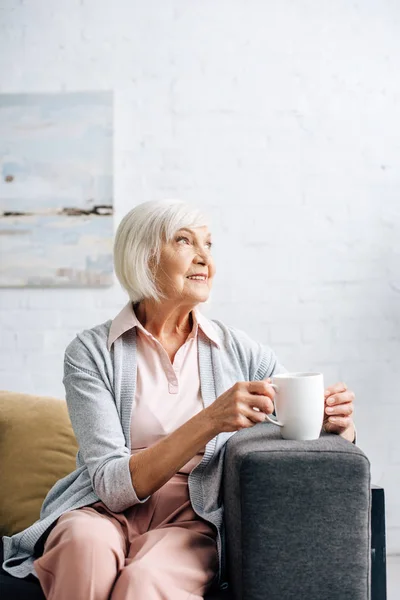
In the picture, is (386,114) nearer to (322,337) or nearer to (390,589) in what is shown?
(322,337)

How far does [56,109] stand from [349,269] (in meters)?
1.16

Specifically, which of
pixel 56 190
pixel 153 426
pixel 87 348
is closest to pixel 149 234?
pixel 87 348

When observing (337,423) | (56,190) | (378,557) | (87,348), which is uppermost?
(56,190)

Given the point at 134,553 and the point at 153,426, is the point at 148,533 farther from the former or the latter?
the point at 153,426

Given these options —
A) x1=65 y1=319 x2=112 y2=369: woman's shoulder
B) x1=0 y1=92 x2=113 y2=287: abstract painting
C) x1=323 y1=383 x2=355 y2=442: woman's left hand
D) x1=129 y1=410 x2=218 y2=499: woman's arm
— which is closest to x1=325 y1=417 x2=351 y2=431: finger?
x1=323 y1=383 x2=355 y2=442: woman's left hand

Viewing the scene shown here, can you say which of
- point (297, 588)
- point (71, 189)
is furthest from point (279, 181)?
point (297, 588)

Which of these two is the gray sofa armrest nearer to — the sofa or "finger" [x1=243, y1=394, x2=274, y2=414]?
the sofa

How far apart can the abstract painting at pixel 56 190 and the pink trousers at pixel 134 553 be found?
1.12m

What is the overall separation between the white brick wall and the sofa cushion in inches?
18.1

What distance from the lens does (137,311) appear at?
1.89m

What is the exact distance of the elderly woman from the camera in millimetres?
1438

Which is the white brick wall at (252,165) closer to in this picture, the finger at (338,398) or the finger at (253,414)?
the finger at (338,398)

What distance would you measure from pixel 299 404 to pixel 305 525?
8.5 inches

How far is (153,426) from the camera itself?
66.7 inches
